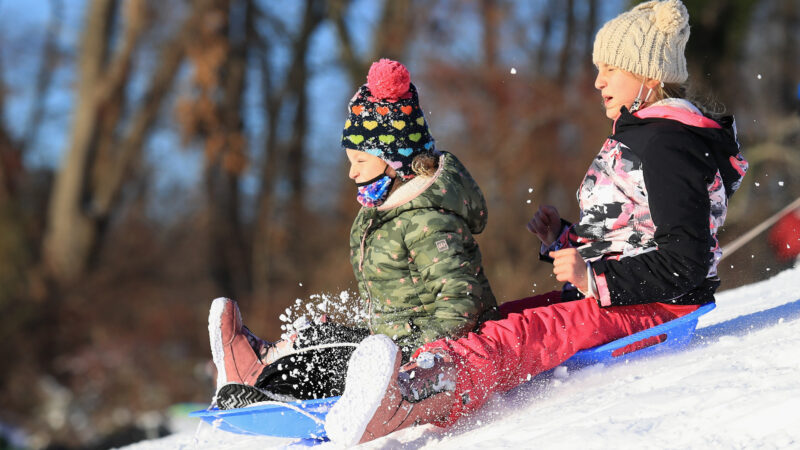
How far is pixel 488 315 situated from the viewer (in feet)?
6.74

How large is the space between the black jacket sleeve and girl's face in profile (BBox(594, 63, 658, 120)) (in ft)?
0.81

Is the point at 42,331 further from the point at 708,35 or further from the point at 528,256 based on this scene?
the point at 708,35

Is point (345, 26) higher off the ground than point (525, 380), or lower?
higher

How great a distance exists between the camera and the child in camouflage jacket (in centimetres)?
202

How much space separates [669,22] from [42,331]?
9.87m

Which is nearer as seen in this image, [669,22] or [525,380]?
[525,380]

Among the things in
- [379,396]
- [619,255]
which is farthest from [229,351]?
[619,255]

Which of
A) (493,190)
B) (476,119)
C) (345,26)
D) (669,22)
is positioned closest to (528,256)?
(493,190)

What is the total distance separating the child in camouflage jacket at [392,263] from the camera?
202cm

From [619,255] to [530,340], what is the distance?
33 cm

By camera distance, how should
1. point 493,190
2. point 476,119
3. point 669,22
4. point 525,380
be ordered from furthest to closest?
point 476,119 → point 493,190 → point 669,22 → point 525,380

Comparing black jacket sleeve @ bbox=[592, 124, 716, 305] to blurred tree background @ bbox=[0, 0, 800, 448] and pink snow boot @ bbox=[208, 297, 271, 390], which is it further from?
blurred tree background @ bbox=[0, 0, 800, 448]

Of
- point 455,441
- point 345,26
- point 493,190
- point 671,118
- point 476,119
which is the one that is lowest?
point 455,441

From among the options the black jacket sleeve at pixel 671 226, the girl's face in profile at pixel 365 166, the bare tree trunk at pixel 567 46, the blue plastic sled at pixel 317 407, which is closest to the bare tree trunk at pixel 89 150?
the bare tree trunk at pixel 567 46
